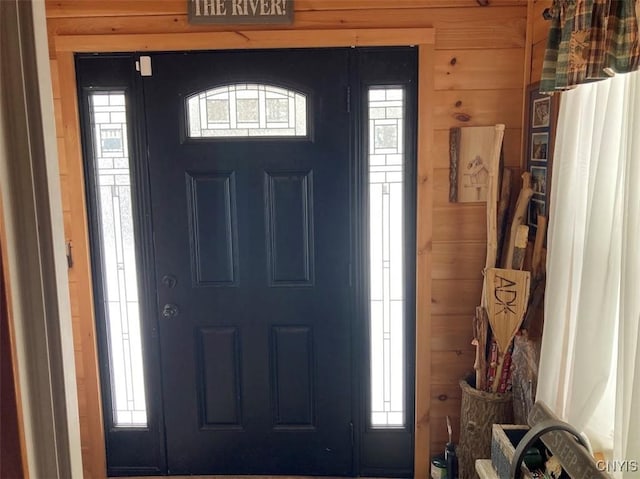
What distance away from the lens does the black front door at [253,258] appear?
7.33ft

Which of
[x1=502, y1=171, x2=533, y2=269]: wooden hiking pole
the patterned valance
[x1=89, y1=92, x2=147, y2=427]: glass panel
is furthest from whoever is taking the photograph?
[x1=89, y1=92, x2=147, y2=427]: glass panel

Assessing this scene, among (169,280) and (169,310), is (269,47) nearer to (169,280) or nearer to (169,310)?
(169,280)

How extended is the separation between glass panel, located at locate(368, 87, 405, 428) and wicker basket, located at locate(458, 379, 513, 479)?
1.17 feet

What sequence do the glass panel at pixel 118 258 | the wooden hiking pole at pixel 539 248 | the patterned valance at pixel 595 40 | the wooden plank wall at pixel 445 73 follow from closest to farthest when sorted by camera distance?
the patterned valance at pixel 595 40
the wooden hiking pole at pixel 539 248
the wooden plank wall at pixel 445 73
the glass panel at pixel 118 258

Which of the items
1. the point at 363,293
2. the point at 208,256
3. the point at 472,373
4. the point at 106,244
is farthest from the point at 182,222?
the point at 472,373

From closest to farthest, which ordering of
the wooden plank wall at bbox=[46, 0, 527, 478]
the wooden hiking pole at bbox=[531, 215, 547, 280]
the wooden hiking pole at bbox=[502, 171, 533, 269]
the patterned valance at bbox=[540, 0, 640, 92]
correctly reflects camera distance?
the patterned valance at bbox=[540, 0, 640, 92] → the wooden hiking pole at bbox=[531, 215, 547, 280] → the wooden hiking pole at bbox=[502, 171, 533, 269] → the wooden plank wall at bbox=[46, 0, 527, 478]

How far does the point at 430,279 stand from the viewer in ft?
7.60

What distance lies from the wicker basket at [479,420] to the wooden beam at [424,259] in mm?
254

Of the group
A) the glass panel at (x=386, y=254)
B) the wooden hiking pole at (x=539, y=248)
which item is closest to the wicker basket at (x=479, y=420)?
the glass panel at (x=386, y=254)

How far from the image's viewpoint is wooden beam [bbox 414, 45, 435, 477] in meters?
2.19

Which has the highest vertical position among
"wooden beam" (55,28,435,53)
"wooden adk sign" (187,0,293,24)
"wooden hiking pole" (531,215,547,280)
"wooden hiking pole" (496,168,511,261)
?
"wooden adk sign" (187,0,293,24)

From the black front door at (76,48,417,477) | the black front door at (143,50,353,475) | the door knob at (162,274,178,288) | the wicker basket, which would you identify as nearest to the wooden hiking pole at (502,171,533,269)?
the black front door at (76,48,417,477)

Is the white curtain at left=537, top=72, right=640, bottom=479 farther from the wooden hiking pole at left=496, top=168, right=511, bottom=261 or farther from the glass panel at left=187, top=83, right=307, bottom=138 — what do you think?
the glass panel at left=187, top=83, right=307, bottom=138

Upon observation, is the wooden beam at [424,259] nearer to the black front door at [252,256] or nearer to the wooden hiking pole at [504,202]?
the black front door at [252,256]
